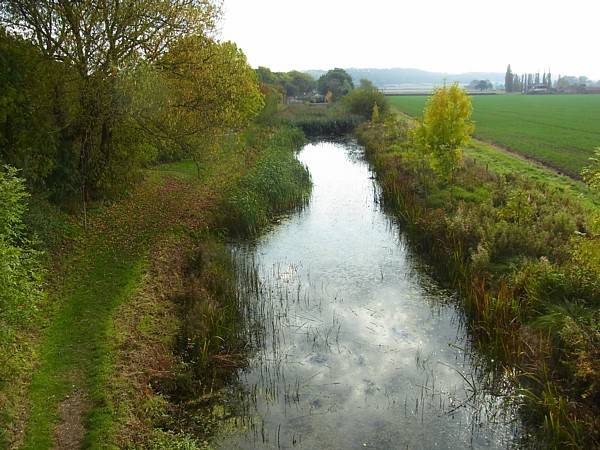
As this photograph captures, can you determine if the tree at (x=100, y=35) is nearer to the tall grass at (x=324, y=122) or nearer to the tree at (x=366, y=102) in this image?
the tall grass at (x=324, y=122)

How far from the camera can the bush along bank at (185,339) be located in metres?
9.49

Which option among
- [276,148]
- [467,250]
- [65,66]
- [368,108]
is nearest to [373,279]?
[467,250]

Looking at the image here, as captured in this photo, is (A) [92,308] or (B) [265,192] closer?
(A) [92,308]

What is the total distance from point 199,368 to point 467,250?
10.1 m

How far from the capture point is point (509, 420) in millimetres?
9969

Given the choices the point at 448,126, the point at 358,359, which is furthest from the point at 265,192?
the point at 358,359

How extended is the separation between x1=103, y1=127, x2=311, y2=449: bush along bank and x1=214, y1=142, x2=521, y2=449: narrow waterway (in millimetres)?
580

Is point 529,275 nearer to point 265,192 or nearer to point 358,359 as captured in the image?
point 358,359

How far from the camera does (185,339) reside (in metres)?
12.3

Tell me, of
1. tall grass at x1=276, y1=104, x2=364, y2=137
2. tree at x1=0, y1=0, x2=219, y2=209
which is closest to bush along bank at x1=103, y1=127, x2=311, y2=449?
tree at x1=0, y1=0, x2=219, y2=209

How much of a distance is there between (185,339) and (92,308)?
8.10 feet

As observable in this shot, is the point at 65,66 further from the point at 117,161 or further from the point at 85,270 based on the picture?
the point at 85,270

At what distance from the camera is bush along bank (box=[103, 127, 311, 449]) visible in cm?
949

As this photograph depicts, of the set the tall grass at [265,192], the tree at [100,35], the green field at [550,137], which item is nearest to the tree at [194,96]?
the tree at [100,35]
